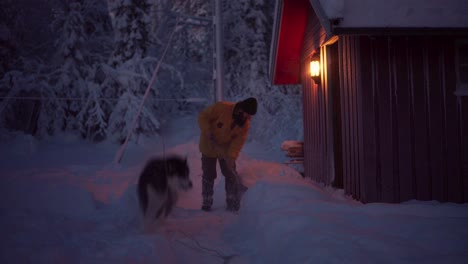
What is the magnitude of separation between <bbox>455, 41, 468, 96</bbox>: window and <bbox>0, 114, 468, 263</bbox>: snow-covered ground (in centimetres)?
224

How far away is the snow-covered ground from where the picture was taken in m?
3.26

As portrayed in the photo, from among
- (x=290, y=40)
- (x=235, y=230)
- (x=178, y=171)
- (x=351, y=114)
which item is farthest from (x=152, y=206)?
(x=290, y=40)

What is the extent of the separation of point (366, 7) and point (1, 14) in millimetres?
16680

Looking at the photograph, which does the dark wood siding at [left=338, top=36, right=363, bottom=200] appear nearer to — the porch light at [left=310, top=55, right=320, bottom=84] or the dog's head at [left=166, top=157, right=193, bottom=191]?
the porch light at [left=310, top=55, right=320, bottom=84]

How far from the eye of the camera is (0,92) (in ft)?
51.1

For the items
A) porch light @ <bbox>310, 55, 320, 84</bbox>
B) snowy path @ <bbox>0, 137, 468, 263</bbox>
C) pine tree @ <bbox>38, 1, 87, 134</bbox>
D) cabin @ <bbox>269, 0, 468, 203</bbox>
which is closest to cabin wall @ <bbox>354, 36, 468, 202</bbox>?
cabin @ <bbox>269, 0, 468, 203</bbox>

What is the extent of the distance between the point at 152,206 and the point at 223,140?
1.93 meters

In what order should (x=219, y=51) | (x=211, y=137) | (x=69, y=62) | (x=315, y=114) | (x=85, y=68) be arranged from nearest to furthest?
(x=211, y=137), (x=315, y=114), (x=219, y=51), (x=69, y=62), (x=85, y=68)

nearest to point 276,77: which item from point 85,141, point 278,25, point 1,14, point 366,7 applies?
point 278,25

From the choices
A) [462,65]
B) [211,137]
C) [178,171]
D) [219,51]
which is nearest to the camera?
[178,171]

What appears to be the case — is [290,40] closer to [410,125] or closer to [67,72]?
Answer: [410,125]

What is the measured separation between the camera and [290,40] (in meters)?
9.91

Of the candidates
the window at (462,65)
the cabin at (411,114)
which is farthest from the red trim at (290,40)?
the window at (462,65)

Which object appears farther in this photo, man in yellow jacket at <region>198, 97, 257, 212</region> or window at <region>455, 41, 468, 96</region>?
man in yellow jacket at <region>198, 97, 257, 212</region>
